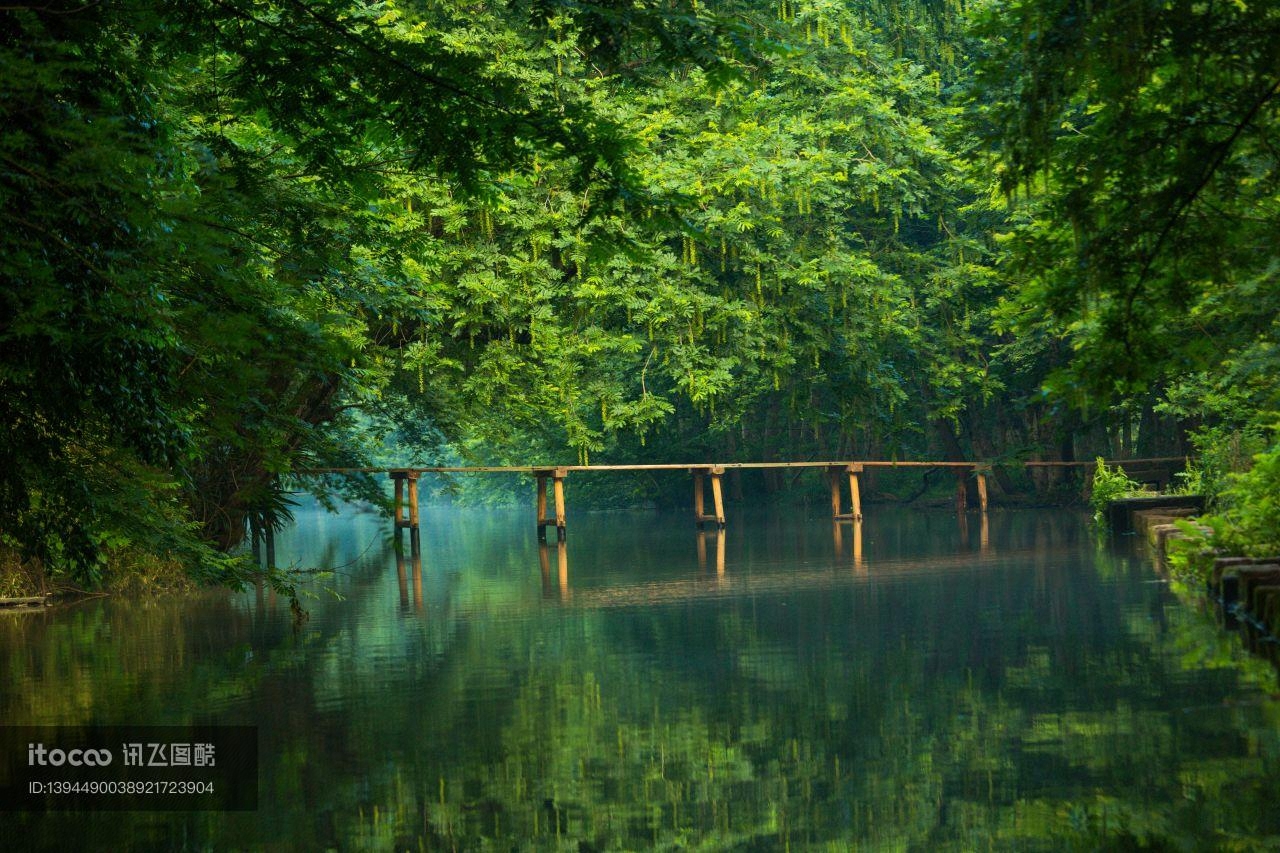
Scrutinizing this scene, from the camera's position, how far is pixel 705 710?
1020cm

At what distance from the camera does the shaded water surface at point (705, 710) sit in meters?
A: 7.10

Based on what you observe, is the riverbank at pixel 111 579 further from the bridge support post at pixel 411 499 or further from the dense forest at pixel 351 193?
the bridge support post at pixel 411 499

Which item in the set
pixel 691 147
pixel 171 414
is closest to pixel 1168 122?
pixel 171 414

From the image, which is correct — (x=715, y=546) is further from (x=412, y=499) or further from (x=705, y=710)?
(x=705, y=710)

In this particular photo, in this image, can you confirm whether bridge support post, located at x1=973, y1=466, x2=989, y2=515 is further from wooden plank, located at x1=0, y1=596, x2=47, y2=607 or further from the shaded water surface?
wooden plank, located at x1=0, y1=596, x2=47, y2=607

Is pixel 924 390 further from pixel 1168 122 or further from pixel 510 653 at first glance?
pixel 1168 122

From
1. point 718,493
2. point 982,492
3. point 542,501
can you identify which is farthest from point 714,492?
point 982,492

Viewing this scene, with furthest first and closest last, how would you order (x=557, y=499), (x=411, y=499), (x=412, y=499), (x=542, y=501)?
(x=542, y=501) → (x=411, y=499) → (x=412, y=499) → (x=557, y=499)

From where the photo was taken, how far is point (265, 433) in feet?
39.4

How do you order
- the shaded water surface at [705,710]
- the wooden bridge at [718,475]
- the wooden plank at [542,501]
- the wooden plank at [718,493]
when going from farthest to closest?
1. the wooden plank at [718,493]
2. the wooden plank at [542,501]
3. the wooden bridge at [718,475]
4. the shaded water surface at [705,710]

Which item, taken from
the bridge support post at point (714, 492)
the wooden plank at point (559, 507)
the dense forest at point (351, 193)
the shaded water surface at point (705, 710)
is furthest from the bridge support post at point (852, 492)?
the dense forest at point (351, 193)

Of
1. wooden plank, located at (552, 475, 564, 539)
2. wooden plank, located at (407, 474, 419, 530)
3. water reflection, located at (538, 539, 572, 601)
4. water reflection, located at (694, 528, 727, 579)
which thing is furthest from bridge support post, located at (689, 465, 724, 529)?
wooden plank, located at (407, 474, 419, 530)

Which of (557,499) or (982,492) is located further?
(982,492)

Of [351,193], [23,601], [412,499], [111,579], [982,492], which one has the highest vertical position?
[351,193]
